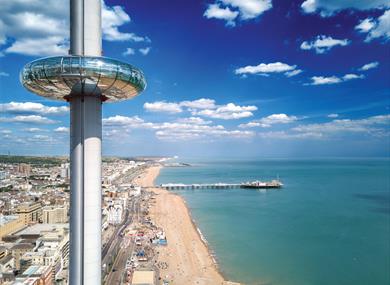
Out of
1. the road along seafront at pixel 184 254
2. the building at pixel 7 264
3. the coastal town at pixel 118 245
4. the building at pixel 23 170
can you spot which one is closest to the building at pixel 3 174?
the coastal town at pixel 118 245

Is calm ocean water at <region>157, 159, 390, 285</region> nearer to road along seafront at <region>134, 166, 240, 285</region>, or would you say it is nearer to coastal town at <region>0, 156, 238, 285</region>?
road along seafront at <region>134, 166, 240, 285</region>

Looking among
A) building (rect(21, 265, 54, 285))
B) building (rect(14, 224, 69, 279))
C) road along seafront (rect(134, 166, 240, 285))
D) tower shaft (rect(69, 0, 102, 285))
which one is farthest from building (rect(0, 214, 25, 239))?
tower shaft (rect(69, 0, 102, 285))

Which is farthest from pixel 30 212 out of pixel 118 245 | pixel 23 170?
pixel 23 170

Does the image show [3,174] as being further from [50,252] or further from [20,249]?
[50,252]

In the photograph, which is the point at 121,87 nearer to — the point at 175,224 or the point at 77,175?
the point at 77,175

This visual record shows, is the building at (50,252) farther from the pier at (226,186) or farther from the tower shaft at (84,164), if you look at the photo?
the pier at (226,186)

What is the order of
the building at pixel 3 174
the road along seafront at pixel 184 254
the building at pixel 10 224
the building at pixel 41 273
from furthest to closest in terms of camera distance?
the building at pixel 3 174 → the building at pixel 10 224 → the road along seafront at pixel 184 254 → the building at pixel 41 273

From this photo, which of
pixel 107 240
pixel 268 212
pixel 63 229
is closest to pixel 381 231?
pixel 268 212
